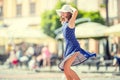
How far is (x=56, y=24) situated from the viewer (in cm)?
3725

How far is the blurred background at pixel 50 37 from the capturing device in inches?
843

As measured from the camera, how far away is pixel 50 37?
3102 cm

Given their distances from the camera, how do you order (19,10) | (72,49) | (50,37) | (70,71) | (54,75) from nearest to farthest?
1. (70,71)
2. (72,49)
3. (54,75)
4. (50,37)
5. (19,10)

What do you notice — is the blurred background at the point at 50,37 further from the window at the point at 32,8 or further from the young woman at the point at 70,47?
the young woman at the point at 70,47


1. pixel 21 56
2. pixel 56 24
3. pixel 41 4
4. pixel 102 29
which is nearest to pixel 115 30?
pixel 102 29

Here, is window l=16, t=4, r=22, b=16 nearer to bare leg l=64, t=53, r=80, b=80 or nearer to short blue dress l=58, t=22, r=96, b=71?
short blue dress l=58, t=22, r=96, b=71

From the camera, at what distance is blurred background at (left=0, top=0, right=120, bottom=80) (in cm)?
2142

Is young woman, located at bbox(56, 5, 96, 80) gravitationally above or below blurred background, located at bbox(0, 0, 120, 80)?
above

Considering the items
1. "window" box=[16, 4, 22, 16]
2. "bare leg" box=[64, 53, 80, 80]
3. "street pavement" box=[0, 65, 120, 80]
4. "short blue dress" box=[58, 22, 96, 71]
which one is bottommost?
"street pavement" box=[0, 65, 120, 80]

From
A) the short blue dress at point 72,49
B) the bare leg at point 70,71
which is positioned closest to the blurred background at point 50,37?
the short blue dress at point 72,49

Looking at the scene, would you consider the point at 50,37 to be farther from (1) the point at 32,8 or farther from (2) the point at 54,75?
(1) the point at 32,8

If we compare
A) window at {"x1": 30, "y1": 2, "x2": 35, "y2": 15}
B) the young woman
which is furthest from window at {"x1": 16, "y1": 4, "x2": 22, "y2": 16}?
the young woman

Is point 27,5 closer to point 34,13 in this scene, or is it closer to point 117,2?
point 34,13

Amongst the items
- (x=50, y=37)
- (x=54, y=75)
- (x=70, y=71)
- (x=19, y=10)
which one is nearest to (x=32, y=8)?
(x=19, y=10)
